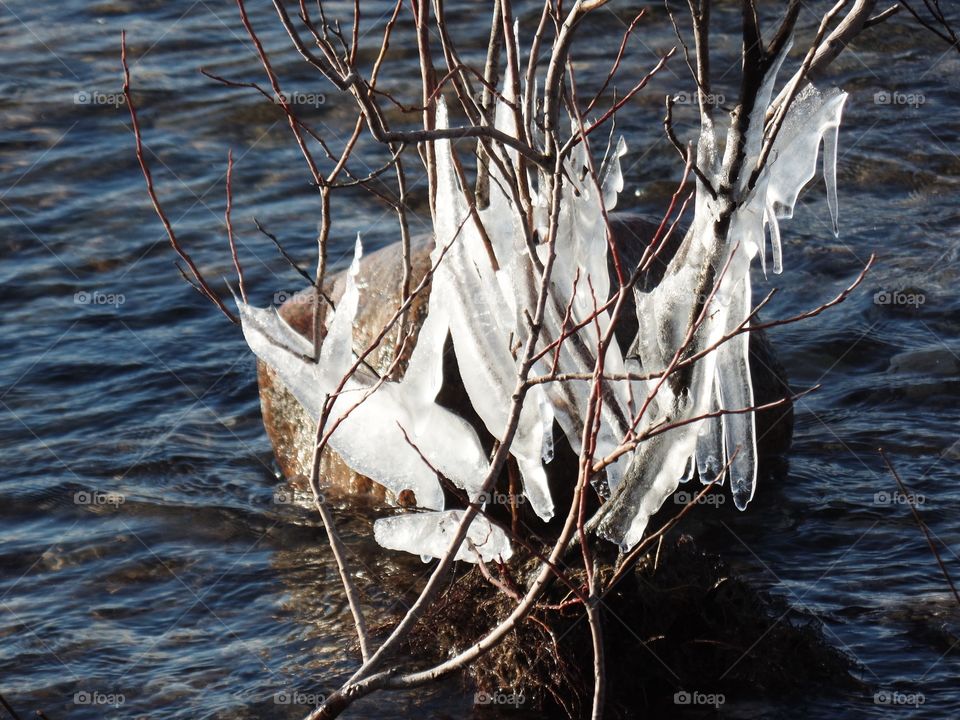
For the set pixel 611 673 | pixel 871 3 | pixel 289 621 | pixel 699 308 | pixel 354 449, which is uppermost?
pixel 871 3

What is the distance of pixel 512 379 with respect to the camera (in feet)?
12.6

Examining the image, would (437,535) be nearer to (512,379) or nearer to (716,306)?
(512,379)

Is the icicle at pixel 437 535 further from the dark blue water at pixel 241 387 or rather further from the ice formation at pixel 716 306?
the dark blue water at pixel 241 387

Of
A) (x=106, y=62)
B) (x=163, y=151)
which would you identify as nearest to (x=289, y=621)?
(x=163, y=151)

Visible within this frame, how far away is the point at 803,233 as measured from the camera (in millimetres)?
8516

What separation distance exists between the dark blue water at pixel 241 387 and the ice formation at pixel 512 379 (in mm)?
874

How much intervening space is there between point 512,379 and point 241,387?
12.0 feet

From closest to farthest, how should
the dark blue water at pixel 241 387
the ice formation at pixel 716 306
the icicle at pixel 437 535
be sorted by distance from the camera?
the ice formation at pixel 716 306 < the icicle at pixel 437 535 < the dark blue water at pixel 241 387

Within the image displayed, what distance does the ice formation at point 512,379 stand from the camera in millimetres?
3727

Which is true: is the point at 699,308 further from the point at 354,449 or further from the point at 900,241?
the point at 900,241

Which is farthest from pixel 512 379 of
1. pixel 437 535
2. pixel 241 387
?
pixel 241 387

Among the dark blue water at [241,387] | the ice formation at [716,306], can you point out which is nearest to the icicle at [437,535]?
the ice formation at [716,306]

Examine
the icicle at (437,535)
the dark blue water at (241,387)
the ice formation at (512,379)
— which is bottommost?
the dark blue water at (241,387)

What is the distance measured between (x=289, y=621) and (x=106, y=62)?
25.6 ft
